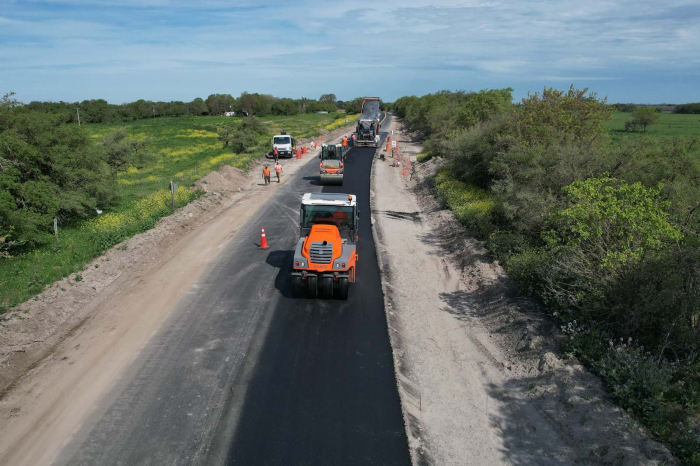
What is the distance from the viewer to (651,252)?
915 cm

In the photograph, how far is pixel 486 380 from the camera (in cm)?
956

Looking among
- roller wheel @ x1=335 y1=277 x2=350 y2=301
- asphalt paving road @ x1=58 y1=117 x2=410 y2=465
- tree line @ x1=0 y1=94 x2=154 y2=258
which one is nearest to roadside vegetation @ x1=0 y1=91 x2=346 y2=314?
tree line @ x1=0 y1=94 x2=154 y2=258

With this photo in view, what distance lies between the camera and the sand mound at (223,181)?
2552 centimetres

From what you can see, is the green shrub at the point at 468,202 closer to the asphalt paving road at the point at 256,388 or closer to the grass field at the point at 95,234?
the asphalt paving road at the point at 256,388

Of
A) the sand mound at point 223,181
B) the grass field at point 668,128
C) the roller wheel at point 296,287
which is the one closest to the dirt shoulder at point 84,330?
the roller wheel at point 296,287

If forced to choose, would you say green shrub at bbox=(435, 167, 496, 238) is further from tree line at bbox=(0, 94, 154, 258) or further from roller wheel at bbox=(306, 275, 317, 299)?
tree line at bbox=(0, 94, 154, 258)

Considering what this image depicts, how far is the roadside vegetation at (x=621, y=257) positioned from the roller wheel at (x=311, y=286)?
19.1 ft

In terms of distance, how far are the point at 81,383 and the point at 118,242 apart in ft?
28.4

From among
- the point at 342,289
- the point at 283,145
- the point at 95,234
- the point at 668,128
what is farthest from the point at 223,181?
the point at 668,128

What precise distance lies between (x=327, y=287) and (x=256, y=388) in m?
3.93

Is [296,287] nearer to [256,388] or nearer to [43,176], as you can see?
[256,388]

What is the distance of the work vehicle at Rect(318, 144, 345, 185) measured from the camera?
2762 cm

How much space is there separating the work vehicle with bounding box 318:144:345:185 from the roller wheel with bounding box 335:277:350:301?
52.6 feet

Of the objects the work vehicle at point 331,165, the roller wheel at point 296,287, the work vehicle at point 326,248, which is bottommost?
the roller wheel at point 296,287
